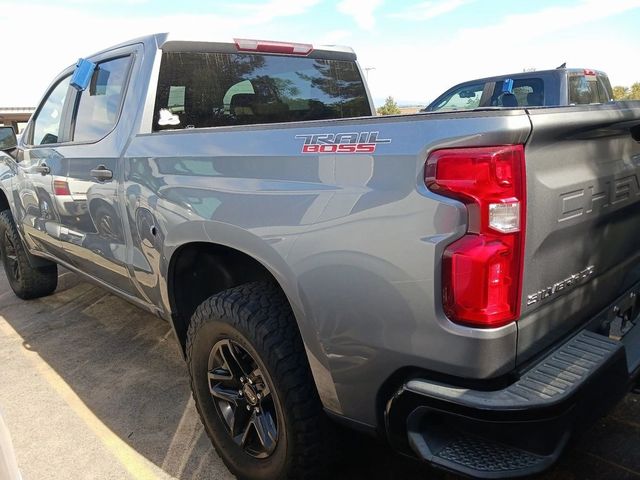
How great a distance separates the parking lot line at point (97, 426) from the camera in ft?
8.51

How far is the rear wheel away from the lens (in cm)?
484

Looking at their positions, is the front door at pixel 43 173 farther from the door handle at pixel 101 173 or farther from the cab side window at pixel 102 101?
the door handle at pixel 101 173

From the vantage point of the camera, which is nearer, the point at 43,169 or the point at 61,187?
the point at 61,187

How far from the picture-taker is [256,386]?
2.25 m

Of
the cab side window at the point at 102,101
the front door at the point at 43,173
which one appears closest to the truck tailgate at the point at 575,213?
the cab side window at the point at 102,101

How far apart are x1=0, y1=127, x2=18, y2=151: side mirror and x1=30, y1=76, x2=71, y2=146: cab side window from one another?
0.53 m

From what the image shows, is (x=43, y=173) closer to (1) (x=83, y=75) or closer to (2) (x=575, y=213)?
(1) (x=83, y=75)

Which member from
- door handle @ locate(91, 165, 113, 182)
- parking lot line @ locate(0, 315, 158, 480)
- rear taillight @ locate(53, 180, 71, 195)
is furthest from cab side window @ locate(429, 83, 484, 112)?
parking lot line @ locate(0, 315, 158, 480)

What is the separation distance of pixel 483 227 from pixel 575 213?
448 mm

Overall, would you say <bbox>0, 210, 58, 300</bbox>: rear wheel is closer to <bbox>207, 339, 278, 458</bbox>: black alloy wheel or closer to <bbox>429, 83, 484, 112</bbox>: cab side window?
<bbox>207, 339, 278, 458</bbox>: black alloy wheel

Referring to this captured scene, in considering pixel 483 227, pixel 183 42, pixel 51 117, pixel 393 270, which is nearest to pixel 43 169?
pixel 51 117

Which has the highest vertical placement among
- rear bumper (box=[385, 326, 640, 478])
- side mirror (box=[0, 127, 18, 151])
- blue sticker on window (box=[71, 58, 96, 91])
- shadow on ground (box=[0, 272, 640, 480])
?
blue sticker on window (box=[71, 58, 96, 91])

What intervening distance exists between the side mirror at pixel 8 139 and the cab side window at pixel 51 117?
0.53 m

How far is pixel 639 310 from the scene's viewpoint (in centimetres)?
233
